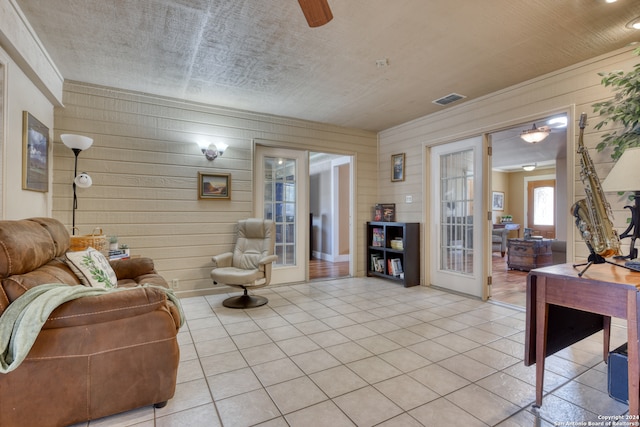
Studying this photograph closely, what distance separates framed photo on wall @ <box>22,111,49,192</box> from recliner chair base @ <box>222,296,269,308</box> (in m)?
2.19

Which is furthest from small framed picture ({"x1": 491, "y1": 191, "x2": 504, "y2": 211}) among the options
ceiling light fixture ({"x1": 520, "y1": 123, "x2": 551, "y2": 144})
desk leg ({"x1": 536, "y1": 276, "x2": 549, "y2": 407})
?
desk leg ({"x1": 536, "y1": 276, "x2": 549, "y2": 407})

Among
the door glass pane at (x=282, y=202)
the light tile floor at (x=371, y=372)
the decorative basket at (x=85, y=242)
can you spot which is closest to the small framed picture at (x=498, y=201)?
the light tile floor at (x=371, y=372)

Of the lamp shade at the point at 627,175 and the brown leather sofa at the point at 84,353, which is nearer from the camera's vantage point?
the brown leather sofa at the point at 84,353

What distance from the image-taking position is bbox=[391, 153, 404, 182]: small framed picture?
5039 millimetres

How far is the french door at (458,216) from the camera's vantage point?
3.99 m

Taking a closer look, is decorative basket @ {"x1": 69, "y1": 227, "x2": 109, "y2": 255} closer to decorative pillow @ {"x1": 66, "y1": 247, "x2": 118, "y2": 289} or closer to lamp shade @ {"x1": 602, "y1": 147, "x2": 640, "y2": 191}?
decorative pillow @ {"x1": 66, "y1": 247, "x2": 118, "y2": 289}

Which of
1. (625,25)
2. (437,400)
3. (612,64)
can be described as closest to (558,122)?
(612,64)

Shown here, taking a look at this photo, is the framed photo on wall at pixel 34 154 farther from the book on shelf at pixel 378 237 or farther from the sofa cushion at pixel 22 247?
the book on shelf at pixel 378 237

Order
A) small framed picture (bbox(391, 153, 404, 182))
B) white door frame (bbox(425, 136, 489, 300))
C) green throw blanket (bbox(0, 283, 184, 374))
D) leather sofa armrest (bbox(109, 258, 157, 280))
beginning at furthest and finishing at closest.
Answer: small framed picture (bbox(391, 153, 404, 182)) → white door frame (bbox(425, 136, 489, 300)) → leather sofa armrest (bbox(109, 258, 157, 280)) → green throw blanket (bbox(0, 283, 184, 374))

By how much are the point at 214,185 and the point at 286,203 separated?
1150mm

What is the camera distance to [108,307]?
161 cm

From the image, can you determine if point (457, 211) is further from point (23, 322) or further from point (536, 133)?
point (23, 322)

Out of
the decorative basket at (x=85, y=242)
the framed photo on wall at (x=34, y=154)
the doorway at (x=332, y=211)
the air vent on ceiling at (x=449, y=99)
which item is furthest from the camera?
the doorway at (x=332, y=211)

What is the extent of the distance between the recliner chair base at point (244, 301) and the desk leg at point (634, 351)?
3.16 meters
